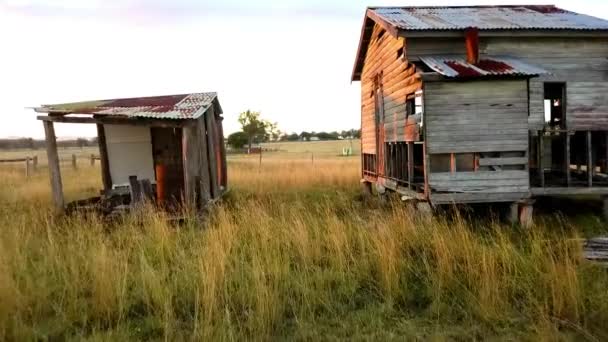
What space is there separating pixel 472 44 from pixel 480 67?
83 cm

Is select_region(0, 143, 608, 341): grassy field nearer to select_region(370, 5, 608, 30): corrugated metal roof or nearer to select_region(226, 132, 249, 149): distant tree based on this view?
select_region(370, 5, 608, 30): corrugated metal roof

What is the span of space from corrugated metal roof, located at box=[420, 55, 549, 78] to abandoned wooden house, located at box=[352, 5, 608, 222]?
25 mm

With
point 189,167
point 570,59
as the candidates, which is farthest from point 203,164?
point 570,59

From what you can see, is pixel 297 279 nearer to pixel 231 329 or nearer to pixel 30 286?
pixel 231 329

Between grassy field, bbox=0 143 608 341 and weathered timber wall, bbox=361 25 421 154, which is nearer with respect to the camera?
grassy field, bbox=0 143 608 341

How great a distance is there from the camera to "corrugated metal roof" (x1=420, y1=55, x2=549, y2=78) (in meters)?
9.84

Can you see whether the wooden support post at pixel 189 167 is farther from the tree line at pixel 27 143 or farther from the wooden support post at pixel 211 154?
the tree line at pixel 27 143

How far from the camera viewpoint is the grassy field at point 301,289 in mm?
4402

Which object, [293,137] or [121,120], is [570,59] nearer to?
[121,120]

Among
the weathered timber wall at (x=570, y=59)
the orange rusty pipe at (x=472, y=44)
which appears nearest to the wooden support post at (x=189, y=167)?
the weathered timber wall at (x=570, y=59)

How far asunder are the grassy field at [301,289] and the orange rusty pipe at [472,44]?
516 cm

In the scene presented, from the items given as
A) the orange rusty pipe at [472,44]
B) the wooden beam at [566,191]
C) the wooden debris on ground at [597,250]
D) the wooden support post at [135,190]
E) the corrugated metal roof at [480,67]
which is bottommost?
the wooden debris on ground at [597,250]

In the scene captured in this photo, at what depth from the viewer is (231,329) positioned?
4.11 metres

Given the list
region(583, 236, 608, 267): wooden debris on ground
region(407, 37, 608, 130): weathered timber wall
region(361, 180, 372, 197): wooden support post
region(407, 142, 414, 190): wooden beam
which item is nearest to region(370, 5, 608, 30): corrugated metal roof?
region(407, 37, 608, 130): weathered timber wall
